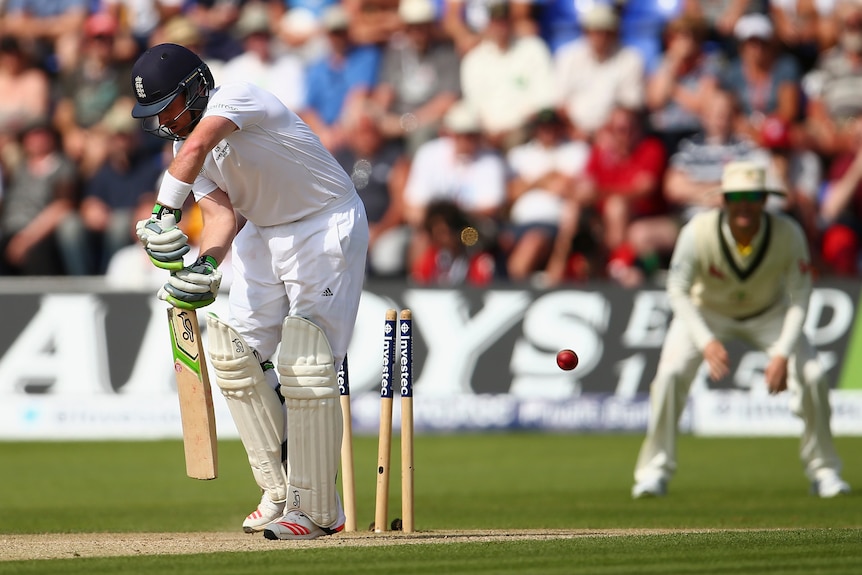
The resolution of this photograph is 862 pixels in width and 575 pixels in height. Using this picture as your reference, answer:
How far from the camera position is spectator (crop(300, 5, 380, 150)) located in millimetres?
14797

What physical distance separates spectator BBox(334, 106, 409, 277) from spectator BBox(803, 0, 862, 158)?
398 cm

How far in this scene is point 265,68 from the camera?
586 inches

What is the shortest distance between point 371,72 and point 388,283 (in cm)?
314

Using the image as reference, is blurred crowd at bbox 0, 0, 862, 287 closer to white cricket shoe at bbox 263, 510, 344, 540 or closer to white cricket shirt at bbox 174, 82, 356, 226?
white cricket shirt at bbox 174, 82, 356, 226

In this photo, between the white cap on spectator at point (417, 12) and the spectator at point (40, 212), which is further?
the white cap on spectator at point (417, 12)

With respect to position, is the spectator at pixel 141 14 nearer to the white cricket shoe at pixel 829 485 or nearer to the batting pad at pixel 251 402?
the white cricket shoe at pixel 829 485

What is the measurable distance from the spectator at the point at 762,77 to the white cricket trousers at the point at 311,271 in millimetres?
8275

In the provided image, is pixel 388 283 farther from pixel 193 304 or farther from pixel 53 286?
pixel 193 304

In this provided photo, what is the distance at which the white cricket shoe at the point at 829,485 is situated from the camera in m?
8.59

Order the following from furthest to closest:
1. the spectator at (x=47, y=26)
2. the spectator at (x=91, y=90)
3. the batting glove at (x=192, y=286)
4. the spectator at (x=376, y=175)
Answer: the spectator at (x=47, y=26) < the spectator at (x=91, y=90) < the spectator at (x=376, y=175) < the batting glove at (x=192, y=286)

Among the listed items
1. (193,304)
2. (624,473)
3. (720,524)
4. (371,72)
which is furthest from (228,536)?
(371,72)

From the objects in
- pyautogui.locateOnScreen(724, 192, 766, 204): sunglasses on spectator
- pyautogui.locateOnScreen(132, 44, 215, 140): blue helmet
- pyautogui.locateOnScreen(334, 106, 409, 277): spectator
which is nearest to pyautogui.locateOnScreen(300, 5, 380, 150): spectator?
pyautogui.locateOnScreen(334, 106, 409, 277): spectator

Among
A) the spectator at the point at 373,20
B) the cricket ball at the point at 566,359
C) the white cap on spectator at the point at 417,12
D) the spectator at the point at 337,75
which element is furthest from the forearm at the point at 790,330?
the spectator at the point at 373,20

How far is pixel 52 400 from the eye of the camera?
12625 millimetres
